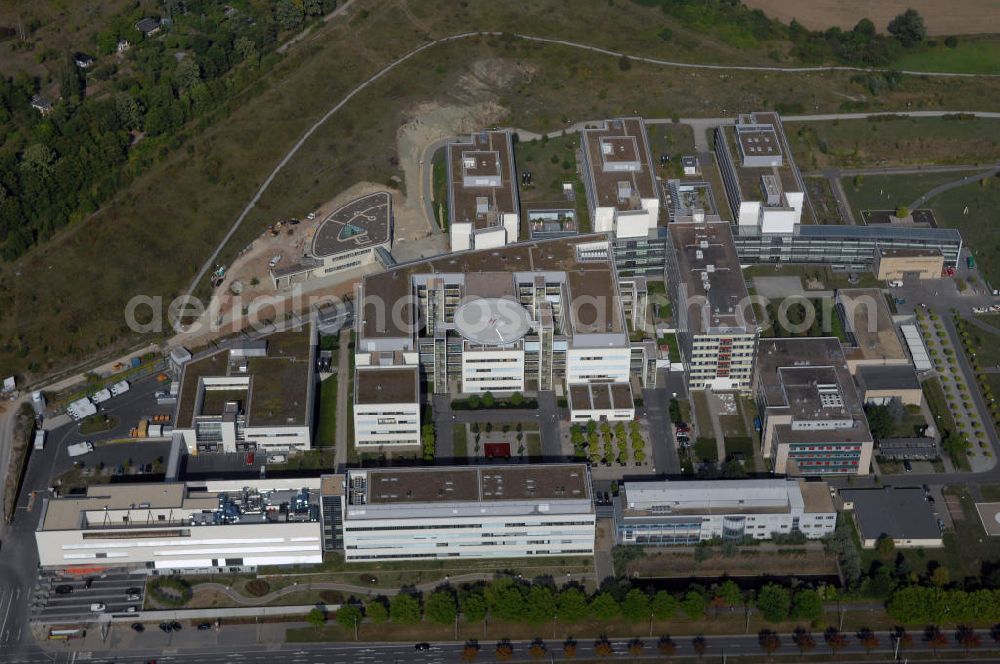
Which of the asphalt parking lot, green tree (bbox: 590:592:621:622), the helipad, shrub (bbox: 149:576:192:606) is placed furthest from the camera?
the helipad

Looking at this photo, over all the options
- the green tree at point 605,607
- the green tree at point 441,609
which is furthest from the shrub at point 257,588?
the green tree at point 605,607

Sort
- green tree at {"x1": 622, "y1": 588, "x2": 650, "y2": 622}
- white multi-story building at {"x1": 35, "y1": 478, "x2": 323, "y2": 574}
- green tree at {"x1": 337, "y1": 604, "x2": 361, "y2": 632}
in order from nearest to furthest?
green tree at {"x1": 337, "y1": 604, "x2": 361, "y2": 632}, green tree at {"x1": 622, "y1": 588, "x2": 650, "y2": 622}, white multi-story building at {"x1": 35, "y1": 478, "x2": 323, "y2": 574}

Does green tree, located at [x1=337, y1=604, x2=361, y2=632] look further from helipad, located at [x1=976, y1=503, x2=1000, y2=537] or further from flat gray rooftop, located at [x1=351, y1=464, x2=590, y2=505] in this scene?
helipad, located at [x1=976, y1=503, x2=1000, y2=537]

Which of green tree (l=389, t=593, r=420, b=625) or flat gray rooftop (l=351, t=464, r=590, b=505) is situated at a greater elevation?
flat gray rooftop (l=351, t=464, r=590, b=505)

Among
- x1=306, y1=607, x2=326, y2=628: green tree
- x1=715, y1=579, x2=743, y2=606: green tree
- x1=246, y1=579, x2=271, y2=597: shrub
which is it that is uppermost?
x1=246, y1=579, x2=271, y2=597: shrub

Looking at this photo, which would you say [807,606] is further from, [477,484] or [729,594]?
[477,484]

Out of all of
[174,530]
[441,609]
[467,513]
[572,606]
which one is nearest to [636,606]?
[572,606]

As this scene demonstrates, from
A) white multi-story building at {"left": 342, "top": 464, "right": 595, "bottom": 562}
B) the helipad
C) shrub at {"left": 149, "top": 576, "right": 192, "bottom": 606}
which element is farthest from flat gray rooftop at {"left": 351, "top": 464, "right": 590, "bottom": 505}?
the helipad

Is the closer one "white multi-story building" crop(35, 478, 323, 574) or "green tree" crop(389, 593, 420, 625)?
"green tree" crop(389, 593, 420, 625)
